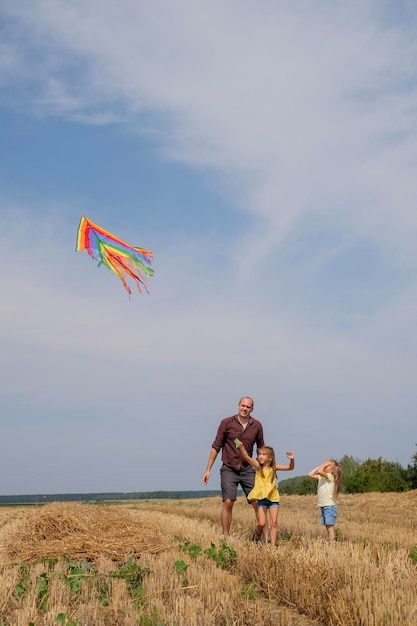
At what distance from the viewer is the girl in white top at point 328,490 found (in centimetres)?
1009

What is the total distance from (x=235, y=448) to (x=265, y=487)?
91 cm

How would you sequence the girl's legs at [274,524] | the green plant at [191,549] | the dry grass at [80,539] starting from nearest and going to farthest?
the green plant at [191,549] < the dry grass at [80,539] < the girl's legs at [274,524]

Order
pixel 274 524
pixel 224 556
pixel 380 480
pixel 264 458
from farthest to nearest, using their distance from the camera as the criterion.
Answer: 1. pixel 380 480
2. pixel 264 458
3. pixel 274 524
4. pixel 224 556

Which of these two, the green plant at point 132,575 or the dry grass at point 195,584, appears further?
the green plant at point 132,575

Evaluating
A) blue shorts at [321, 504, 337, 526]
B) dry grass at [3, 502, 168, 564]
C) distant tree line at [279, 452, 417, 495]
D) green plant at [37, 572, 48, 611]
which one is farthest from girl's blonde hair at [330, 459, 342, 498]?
distant tree line at [279, 452, 417, 495]

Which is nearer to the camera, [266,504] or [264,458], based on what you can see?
[266,504]

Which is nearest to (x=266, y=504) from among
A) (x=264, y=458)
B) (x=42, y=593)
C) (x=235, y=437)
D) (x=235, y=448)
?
(x=264, y=458)

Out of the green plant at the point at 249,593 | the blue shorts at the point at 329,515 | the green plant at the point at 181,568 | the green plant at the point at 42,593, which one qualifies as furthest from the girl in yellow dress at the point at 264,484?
the green plant at the point at 42,593

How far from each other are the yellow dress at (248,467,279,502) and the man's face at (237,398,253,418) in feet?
3.07

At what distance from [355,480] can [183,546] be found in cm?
3980

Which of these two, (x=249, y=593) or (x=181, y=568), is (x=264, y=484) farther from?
(x=249, y=593)

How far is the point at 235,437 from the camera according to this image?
10383mm

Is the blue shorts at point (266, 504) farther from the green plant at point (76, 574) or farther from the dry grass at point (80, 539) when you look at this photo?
the green plant at point (76, 574)

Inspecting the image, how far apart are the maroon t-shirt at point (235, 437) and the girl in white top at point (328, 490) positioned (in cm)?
110
